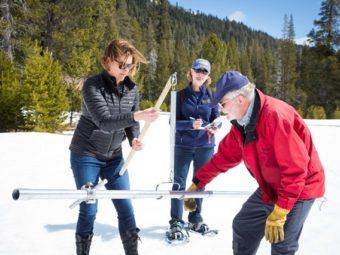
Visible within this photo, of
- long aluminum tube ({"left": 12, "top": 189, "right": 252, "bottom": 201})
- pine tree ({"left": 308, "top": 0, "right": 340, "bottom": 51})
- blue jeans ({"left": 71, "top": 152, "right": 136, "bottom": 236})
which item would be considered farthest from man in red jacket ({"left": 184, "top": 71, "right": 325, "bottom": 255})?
pine tree ({"left": 308, "top": 0, "right": 340, "bottom": 51})

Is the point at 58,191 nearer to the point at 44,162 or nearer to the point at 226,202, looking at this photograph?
the point at 226,202

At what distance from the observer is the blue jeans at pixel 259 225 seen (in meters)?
2.48

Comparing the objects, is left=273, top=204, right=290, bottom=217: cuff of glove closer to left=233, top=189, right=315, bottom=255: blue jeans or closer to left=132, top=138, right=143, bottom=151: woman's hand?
left=233, top=189, right=315, bottom=255: blue jeans

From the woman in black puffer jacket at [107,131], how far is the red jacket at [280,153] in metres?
0.82

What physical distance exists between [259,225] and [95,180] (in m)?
1.39

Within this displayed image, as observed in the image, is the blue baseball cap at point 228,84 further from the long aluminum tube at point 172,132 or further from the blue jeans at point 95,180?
the blue jeans at point 95,180

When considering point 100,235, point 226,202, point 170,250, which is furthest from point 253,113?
point 226,202

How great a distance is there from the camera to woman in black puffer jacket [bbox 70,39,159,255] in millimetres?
2957

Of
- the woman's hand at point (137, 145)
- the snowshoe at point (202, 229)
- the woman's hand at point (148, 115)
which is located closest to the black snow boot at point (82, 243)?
the woman's hand at point (137, 145)

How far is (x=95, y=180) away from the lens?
10.4 feet

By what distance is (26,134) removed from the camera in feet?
35.6

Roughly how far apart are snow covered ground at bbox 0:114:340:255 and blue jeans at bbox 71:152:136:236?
35.3 inches

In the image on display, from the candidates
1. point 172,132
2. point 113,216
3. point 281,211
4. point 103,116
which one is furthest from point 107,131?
point 113,216

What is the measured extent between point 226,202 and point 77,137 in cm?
327
